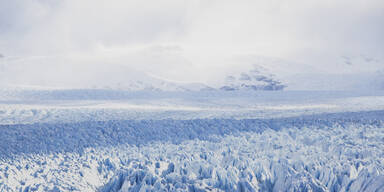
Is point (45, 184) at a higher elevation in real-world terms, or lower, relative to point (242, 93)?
lower

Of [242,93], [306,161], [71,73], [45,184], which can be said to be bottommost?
[45,184]

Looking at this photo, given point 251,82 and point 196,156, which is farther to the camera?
point 251,82

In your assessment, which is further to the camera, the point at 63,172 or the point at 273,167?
the point at 63,172

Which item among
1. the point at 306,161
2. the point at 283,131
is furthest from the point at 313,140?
the point at 306,161

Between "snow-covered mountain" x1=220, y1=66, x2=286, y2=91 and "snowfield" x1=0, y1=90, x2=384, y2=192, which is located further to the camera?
"snow-covered mountain" x1=220, y1=66, x2=286, y2=91

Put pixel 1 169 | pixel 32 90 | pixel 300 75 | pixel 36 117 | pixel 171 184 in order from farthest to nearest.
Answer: pixel 300 75
pixel 32 90
pixel 36 117
pixel 1 169
pixel 171 184

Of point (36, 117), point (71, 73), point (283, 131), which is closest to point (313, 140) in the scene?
point (283, 131)

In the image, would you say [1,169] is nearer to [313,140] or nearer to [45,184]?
[45,184]

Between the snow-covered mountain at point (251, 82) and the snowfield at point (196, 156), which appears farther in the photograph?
the snow-covered mountain at point (251, 82)

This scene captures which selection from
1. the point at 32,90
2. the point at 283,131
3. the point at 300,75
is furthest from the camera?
the point at 300,75
